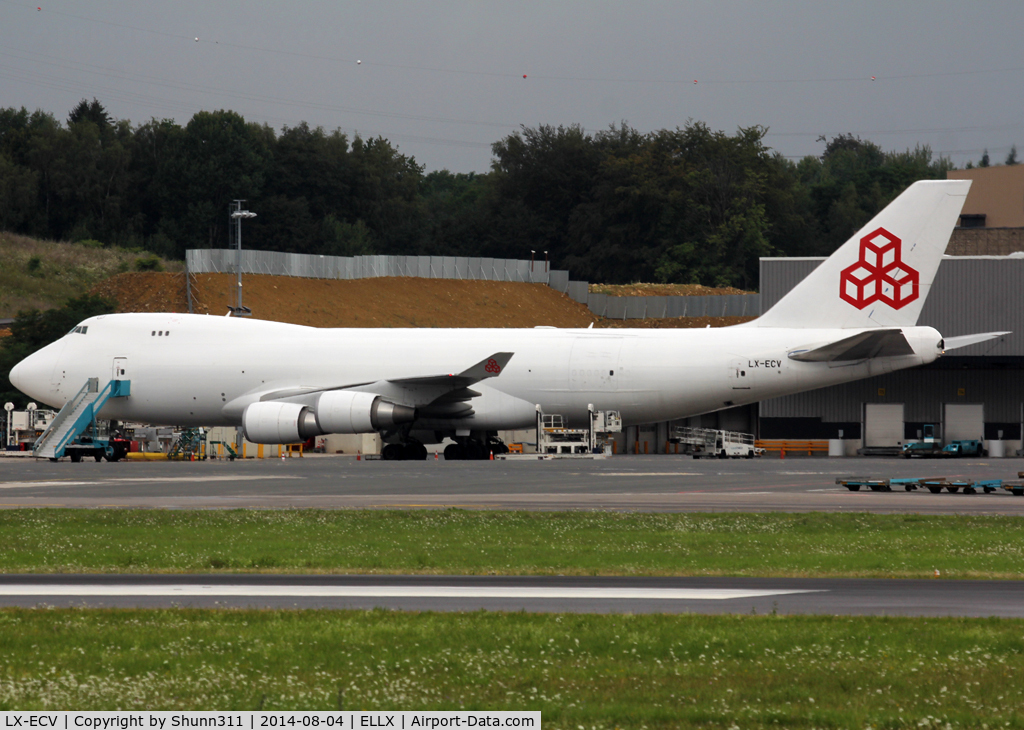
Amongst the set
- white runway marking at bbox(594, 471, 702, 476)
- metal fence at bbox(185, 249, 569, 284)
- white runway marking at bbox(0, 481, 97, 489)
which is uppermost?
metal fence at bbox(185, 249, 569, 284)

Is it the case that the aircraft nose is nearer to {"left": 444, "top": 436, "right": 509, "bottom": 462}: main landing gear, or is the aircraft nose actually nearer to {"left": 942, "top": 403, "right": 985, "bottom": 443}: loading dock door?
{"left": 444, "top": 436, "right": 509, "bottom": 462}: main landing gear

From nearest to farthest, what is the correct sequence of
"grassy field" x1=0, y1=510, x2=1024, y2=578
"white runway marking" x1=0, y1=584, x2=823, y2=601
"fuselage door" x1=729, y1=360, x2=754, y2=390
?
1. "white runway marking" x1=0, y1=584, x2=823, y2=601
2. "grassy field" x1=0, y1=510, x2=1024, y2=578
3. "fuselage door" x1=729, y1=360, x2=754, y2=390

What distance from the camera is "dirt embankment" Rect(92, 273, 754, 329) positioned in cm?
7962

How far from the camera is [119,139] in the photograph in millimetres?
114812

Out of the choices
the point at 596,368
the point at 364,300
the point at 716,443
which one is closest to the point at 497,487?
the point at 596,368

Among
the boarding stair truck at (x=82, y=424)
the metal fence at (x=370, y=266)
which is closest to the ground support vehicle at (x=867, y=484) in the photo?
the boarding stair truck at (x=82, y=424)

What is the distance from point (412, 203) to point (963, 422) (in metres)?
73.5

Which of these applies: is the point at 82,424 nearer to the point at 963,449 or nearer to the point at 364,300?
the point at 963,449

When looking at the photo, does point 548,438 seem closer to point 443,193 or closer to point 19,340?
point 19,340

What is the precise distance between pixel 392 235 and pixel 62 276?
32.3 meters

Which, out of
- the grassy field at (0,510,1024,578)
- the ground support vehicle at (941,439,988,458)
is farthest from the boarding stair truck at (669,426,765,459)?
the grassy field at (0,510,1024,578)

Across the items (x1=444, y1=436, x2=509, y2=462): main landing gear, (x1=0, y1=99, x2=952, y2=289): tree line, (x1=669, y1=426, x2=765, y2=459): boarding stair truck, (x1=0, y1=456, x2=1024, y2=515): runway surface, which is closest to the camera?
(x1=0, y1=456, x2=1024, y2=515): runway surface

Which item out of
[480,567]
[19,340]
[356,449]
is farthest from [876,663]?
[19,340]

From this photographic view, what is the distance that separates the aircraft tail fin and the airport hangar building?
11.1 metres
